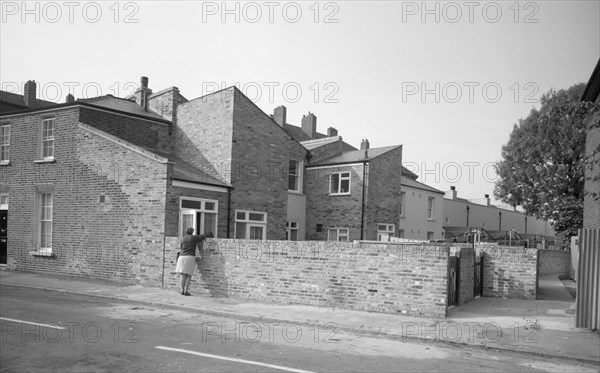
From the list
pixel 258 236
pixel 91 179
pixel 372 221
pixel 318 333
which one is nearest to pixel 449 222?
pixel 372 221

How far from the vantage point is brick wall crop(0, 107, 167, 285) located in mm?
16016

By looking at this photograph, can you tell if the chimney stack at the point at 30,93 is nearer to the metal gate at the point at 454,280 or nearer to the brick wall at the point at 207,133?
the brick wall at the point at 207,133

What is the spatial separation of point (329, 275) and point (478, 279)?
592 cm

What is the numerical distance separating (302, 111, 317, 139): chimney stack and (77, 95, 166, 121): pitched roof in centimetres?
2234

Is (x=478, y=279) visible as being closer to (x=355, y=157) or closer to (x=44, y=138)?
(x=355, y=157)

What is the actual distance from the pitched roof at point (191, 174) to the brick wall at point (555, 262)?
64.0 feet

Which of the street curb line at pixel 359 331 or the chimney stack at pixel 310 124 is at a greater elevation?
the chimney stack at pixel 310 124

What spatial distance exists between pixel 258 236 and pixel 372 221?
742cm

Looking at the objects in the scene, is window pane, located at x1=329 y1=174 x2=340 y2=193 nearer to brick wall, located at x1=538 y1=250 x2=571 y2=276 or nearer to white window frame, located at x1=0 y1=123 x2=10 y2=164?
brick wall, located at x1=538 y1=250 x2=571 y2=276

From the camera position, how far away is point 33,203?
19.1 metres

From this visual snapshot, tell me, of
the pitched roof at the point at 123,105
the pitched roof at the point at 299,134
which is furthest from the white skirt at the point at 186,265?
the pitched roof at the point at 299,134

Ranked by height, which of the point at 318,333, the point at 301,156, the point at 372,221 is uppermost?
the point at 301,156

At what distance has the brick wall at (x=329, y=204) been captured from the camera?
2553 centimetres

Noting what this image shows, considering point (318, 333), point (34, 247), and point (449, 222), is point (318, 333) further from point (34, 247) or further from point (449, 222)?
point (449, 222)
